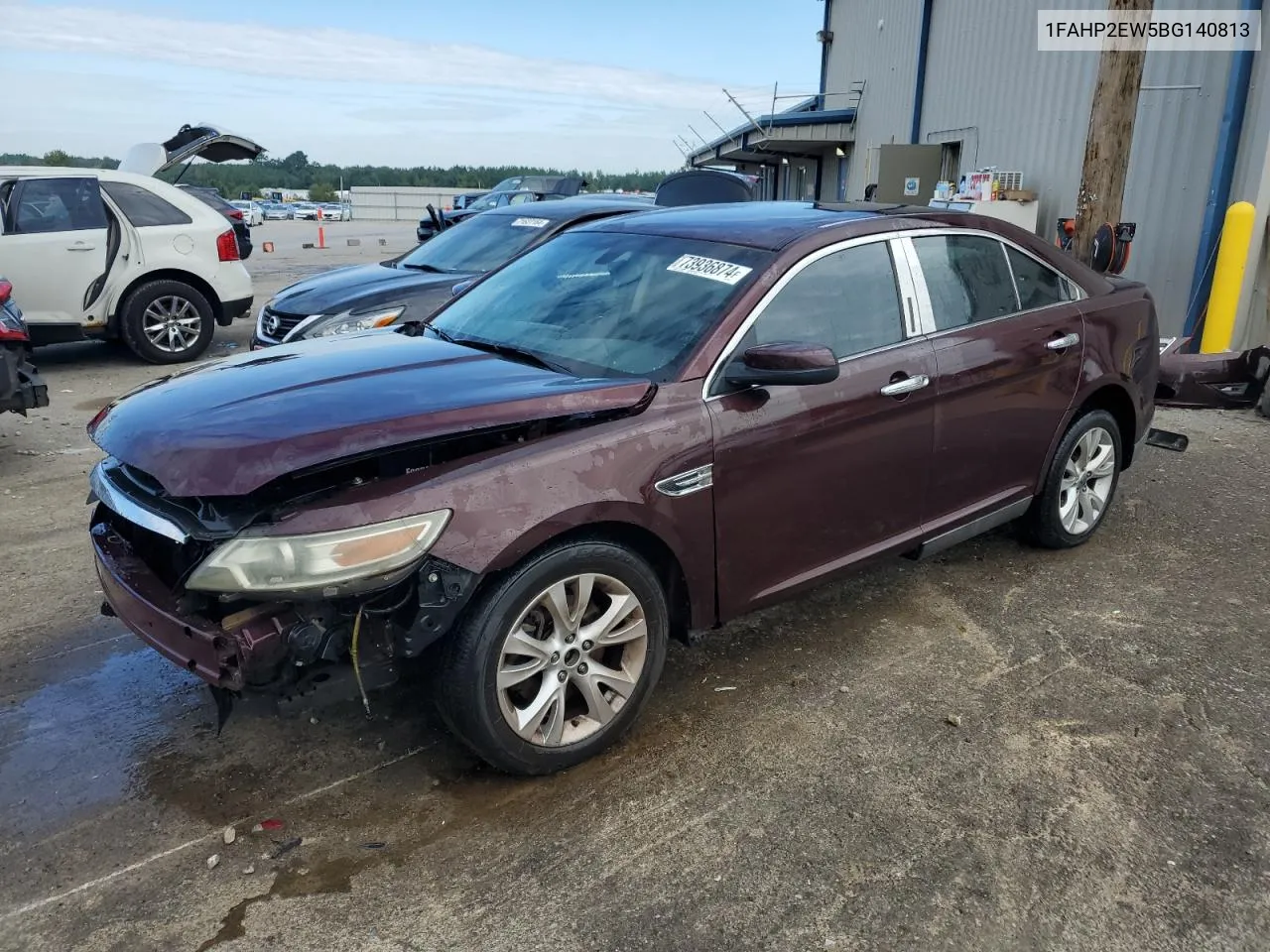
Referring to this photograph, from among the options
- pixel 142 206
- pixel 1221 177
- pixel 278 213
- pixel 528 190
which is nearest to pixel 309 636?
pixel 142 206

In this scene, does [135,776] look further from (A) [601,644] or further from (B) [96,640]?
(A) [601,644]

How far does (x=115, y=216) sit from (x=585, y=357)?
7334 millimetres

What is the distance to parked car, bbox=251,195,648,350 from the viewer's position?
688 cm

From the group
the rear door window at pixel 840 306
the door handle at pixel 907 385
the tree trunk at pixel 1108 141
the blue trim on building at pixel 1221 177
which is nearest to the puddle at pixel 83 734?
the rear door window at pixel 840 306

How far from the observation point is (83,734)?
10.6 feet

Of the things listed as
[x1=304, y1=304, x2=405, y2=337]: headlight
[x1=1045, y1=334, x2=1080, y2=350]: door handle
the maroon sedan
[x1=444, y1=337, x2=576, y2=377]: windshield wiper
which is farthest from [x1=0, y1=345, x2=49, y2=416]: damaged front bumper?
[x1=1045, y1=334, x2=1080, y2=350]: door handle

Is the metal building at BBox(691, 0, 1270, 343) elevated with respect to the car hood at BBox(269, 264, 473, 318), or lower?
elevated

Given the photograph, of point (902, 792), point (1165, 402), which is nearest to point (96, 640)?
point (902, 792)

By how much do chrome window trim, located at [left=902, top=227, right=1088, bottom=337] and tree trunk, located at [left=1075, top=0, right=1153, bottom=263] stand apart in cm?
393

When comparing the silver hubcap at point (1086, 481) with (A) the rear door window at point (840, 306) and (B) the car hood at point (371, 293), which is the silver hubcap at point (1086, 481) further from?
(B) the car hood at point (371, 293)

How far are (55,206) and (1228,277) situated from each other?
10588 mm

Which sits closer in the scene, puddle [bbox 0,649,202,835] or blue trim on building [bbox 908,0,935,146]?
puddle [bbox 0,649,202,835]

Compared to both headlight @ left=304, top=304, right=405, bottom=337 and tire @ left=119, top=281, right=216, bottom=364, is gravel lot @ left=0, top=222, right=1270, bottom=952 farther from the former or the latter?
tire @ left=119, top=281, right=216, bottom=364

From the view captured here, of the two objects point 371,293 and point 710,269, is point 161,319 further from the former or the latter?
point 710,269
